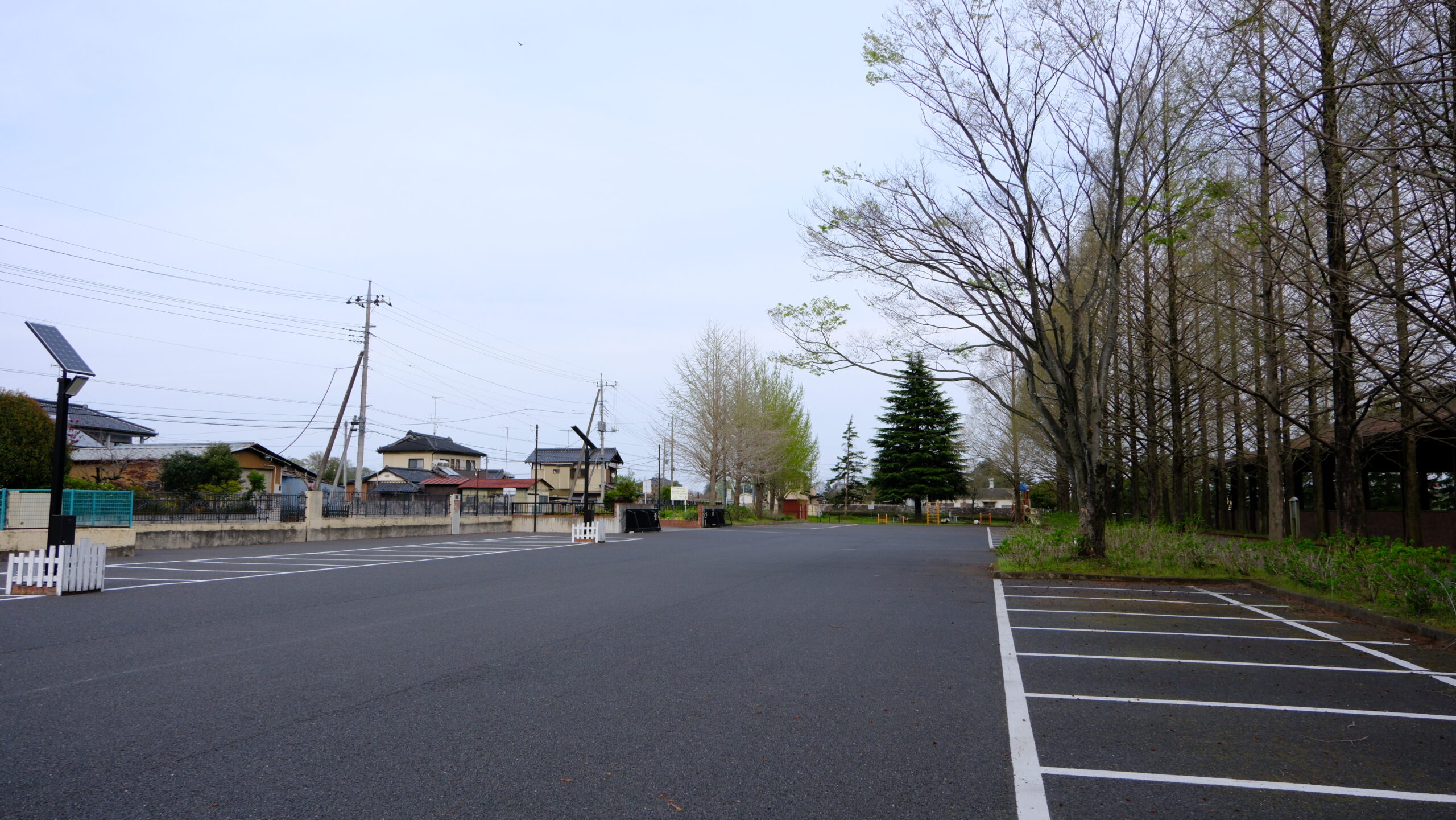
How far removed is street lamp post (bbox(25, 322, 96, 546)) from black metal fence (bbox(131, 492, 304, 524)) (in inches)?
362

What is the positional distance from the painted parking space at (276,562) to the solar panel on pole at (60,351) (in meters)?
2.93

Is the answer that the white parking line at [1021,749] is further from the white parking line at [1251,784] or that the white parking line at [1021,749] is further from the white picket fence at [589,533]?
the white picket fence at [589,533]

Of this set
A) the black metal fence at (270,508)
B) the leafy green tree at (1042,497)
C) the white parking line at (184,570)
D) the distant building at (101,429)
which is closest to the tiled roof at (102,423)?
the distant building at (101,429)

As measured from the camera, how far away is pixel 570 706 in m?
5.45

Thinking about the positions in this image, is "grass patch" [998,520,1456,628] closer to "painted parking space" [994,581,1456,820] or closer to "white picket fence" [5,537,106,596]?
"painted parking space" [994,581,1456,820]

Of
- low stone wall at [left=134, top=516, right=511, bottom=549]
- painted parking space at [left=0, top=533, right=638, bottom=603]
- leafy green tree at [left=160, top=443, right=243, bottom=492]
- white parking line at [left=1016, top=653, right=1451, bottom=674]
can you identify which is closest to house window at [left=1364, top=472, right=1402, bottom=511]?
white parking line at [left=1016, top=653, right=1451, bottom=674]

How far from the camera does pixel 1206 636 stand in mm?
8711

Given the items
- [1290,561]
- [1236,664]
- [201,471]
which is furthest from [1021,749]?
[201,471]

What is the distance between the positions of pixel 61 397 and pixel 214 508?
13523mm

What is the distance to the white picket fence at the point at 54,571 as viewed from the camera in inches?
433

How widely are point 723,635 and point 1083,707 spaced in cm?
351

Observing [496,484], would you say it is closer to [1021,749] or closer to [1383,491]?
[1383,491]

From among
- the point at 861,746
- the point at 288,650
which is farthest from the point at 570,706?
the point at 288,650

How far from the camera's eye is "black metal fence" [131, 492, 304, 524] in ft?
69.8
